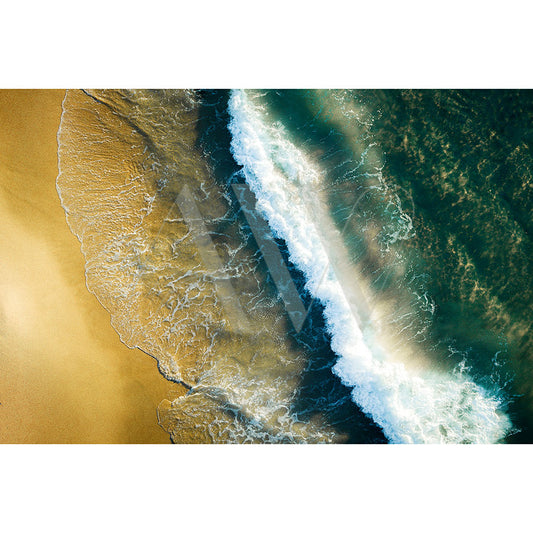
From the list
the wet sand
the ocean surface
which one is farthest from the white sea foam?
the wet sand

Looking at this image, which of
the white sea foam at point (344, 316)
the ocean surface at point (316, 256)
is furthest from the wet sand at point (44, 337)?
the white sea foam at point (344, 316)

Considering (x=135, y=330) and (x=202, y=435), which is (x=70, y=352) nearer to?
(x=135, y=330)

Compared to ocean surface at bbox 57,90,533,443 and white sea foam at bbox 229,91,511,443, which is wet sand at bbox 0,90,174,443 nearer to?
ocean surface at bbox 57,90,533,443

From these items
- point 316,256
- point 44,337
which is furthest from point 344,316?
point 44,337

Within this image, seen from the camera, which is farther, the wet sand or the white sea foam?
the white sea foam

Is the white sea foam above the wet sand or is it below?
above

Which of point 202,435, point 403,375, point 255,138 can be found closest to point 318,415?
point 403,375

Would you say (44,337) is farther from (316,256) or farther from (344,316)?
(344,316)
